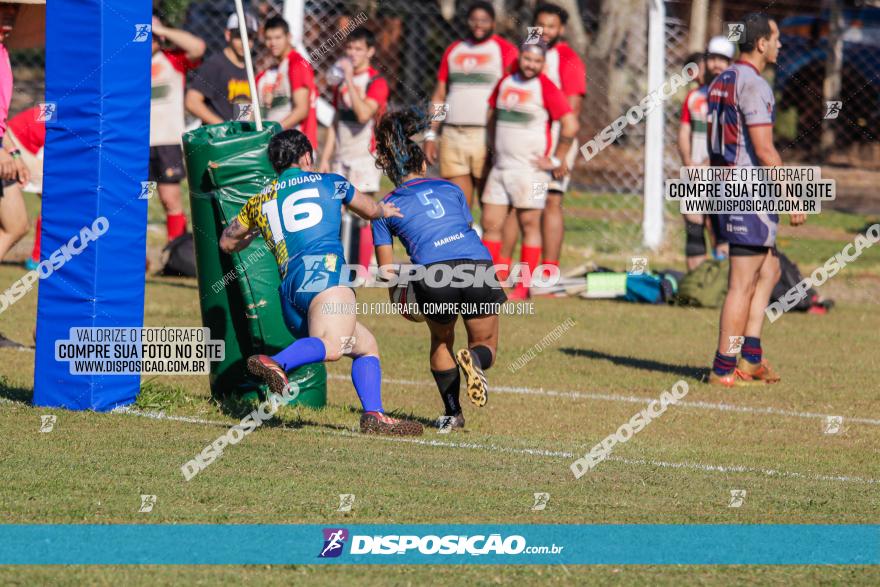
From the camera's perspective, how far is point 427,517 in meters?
5.59

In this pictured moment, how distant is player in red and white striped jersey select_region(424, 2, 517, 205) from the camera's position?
45.0 ft

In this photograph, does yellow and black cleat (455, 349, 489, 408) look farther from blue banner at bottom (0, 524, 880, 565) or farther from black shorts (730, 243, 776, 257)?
black shorts (730, 243, 776, 257)

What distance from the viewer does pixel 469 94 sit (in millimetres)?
13789

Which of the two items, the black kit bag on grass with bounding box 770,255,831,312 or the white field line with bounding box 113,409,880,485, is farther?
the black kit bag on grass with bounding box 770,255,831,312

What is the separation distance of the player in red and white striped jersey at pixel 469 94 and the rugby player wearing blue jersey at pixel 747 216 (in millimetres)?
4209

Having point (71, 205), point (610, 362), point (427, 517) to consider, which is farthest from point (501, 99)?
point (427, 517)

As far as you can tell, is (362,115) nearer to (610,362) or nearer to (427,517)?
(610,362)

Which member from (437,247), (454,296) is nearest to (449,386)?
(454,296)

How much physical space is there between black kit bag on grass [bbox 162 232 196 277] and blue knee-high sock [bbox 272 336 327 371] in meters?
7.18

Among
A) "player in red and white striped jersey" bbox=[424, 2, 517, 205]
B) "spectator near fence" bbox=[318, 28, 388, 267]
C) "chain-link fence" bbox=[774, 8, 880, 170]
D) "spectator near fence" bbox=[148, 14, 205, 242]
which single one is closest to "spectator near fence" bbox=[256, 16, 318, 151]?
"spectator near fence" bbox=[318, 28, 388, 267]

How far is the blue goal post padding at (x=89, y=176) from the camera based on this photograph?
759 cm

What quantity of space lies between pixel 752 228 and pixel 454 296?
2856mm

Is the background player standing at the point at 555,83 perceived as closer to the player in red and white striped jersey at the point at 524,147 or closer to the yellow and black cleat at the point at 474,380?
the player in red and white striped jersey at the point at 524,147

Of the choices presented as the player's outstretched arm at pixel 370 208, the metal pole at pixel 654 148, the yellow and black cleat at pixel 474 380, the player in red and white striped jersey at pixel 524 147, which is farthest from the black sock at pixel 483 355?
the metal pole at pixel 654 148
